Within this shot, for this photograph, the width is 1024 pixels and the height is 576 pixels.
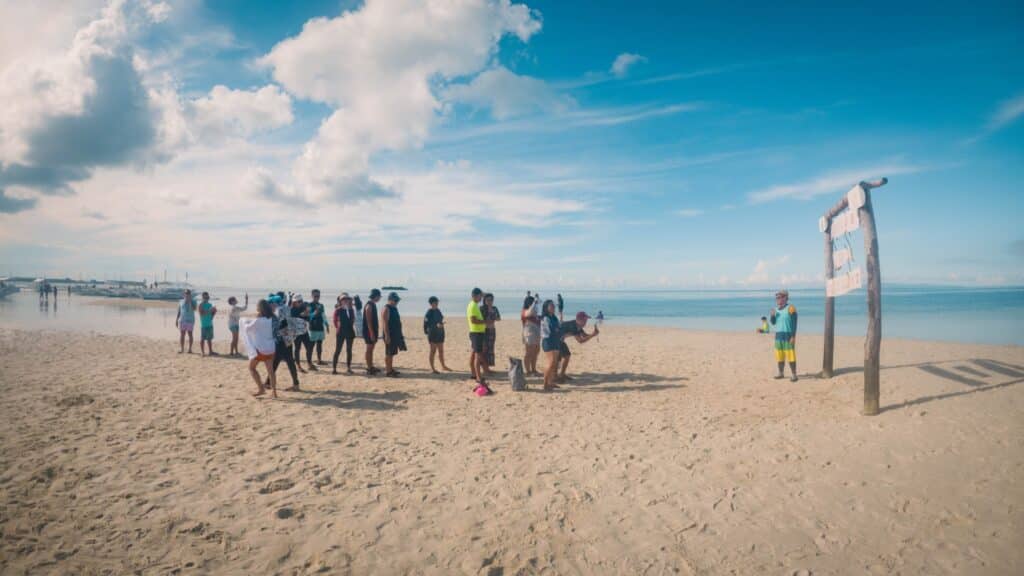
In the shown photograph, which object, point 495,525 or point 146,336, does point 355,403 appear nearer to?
point 495,525

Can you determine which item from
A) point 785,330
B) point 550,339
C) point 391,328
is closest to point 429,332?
point 391,328

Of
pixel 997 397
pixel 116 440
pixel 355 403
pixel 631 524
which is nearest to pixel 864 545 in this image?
pixel 631 524

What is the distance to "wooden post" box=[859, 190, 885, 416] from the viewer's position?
7250 millimetres

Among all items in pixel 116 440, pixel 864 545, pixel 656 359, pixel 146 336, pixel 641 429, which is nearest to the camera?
pixel 864 545

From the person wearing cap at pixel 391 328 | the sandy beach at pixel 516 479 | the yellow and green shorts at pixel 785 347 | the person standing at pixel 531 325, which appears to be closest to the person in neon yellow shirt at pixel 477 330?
the sandy beach at pixel 516 479

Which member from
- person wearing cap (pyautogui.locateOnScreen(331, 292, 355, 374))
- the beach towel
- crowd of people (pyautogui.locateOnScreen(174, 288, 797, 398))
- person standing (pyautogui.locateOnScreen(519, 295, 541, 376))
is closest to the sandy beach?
crowd of people (pyautogui.locateOnScreen(174, 288, 797, 398))

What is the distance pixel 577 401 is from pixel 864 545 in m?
5.25

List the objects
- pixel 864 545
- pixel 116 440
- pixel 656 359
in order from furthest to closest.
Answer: pixel 656 359
pixel 116 440
pixel 864 545

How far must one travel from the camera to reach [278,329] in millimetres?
8797

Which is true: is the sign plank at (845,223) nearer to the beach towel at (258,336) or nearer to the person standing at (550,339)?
the person standing at (550,339)

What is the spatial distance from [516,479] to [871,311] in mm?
6541

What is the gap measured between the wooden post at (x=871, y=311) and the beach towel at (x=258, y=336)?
33.8ft

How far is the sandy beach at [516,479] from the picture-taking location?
12.8 feet

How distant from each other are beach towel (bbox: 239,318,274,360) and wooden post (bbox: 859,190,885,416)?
10.3m
